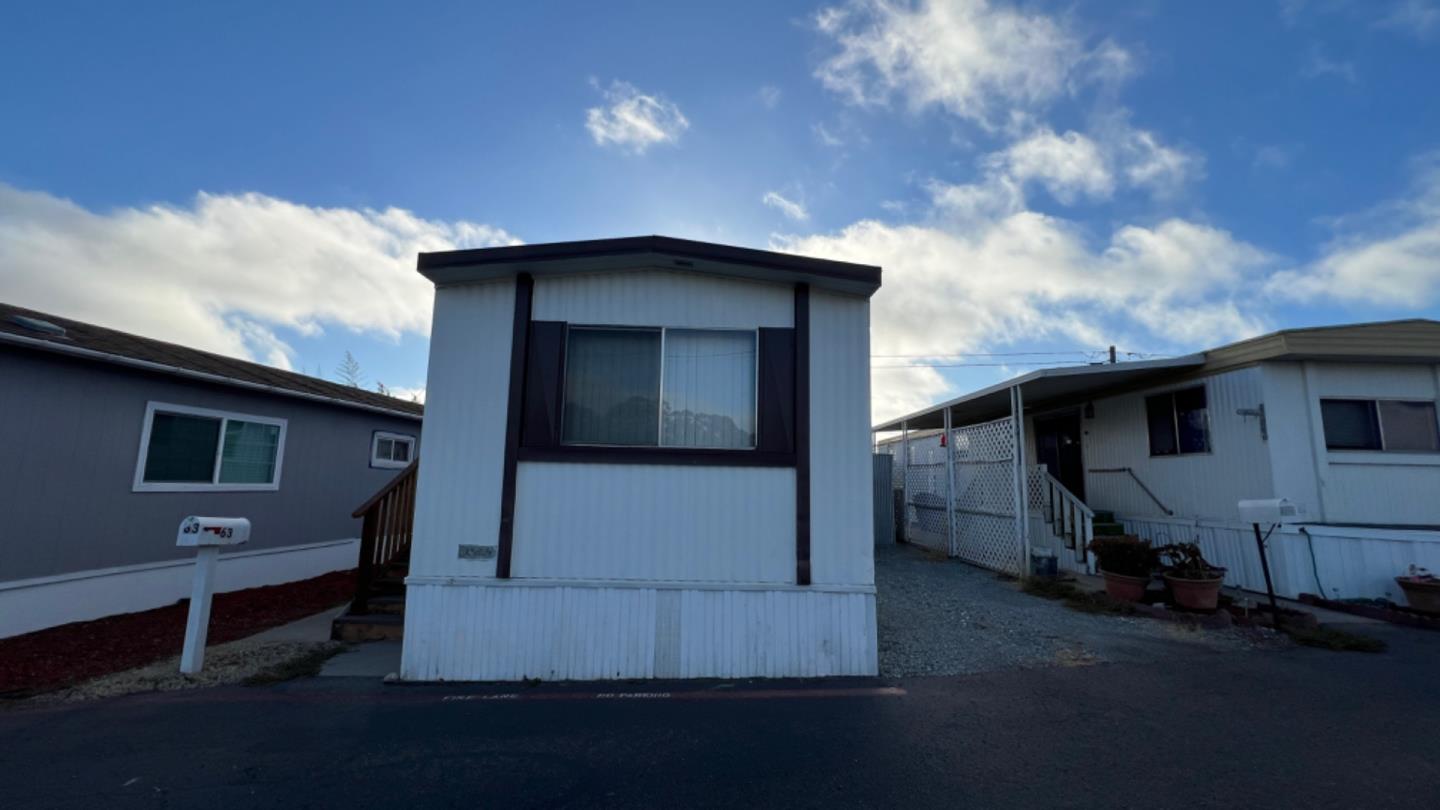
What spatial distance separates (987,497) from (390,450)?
11.0m

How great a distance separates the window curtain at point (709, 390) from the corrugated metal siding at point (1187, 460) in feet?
24.4

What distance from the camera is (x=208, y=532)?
14.3 ft

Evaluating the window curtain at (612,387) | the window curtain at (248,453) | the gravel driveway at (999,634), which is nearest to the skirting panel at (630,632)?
the gravel driveway at (999,634)

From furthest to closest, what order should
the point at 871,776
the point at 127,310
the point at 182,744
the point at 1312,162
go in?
1. the point at 127,310
2. the point at 1312,162
3. the point at 182,744
4. the point at 871,776

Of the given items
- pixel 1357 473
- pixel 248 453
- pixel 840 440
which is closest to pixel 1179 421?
pixel 1357 473

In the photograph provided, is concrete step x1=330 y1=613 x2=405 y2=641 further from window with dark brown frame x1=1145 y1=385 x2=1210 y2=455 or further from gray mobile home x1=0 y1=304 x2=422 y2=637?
window with dark brown frame x1=1145 y1=385 x2=1210 y2=455

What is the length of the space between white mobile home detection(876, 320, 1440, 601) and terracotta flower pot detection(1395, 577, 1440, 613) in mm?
541

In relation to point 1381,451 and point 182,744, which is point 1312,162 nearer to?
point 1381,451

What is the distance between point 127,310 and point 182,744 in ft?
43.9

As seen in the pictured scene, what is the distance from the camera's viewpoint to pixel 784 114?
7.91 meters

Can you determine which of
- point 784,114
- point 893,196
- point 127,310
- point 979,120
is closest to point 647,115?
point 784,114

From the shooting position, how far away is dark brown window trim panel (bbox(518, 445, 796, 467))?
4453 mm

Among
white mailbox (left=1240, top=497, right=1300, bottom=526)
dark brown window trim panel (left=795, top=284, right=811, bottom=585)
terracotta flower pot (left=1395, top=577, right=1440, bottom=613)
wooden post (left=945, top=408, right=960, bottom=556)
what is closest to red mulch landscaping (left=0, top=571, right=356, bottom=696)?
dark brown window trim panel (left=795, top=284, right=811, bottom=585)

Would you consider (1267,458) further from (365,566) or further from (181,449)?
(181,449)
